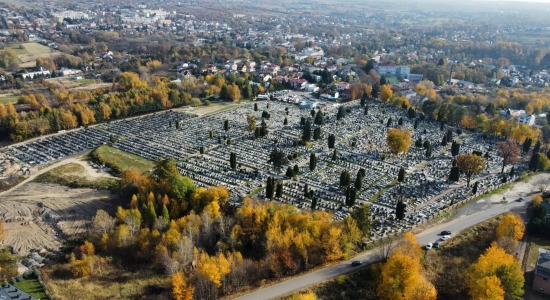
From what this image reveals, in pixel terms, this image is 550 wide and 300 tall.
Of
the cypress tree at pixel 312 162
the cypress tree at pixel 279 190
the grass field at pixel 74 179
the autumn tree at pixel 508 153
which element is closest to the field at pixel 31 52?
the grass field at pixel 74 179

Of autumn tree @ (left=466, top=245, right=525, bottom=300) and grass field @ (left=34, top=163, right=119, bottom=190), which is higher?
autumn tree @ (left=466, top=245, right=525, bottom=300)

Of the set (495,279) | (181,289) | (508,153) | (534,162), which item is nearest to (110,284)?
(181,289)

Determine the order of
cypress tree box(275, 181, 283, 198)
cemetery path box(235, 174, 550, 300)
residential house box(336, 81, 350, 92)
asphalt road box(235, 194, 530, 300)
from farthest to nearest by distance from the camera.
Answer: residential house box(336, 81, 350, 92) → cypress tree box(275, 181, 283, 198) → cemetery path box(235, 174, 550, 300) → asphalt road box(235, 194, 530, 300)

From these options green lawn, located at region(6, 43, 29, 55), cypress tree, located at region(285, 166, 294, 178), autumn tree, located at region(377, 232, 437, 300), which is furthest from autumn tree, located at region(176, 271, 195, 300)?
green lawn, located at region(6, 43, 29, 55)

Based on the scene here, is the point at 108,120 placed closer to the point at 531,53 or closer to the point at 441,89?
the point at 441,89

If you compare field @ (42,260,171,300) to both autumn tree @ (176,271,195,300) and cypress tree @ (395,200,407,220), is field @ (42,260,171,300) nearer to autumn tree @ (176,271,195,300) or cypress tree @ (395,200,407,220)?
autumn tree @ (176,271,195,300)

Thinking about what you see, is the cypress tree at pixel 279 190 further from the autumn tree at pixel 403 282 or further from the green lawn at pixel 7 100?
the green lawn at pixel 7 100

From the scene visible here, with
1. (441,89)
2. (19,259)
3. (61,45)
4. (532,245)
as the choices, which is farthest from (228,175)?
(61,45)
